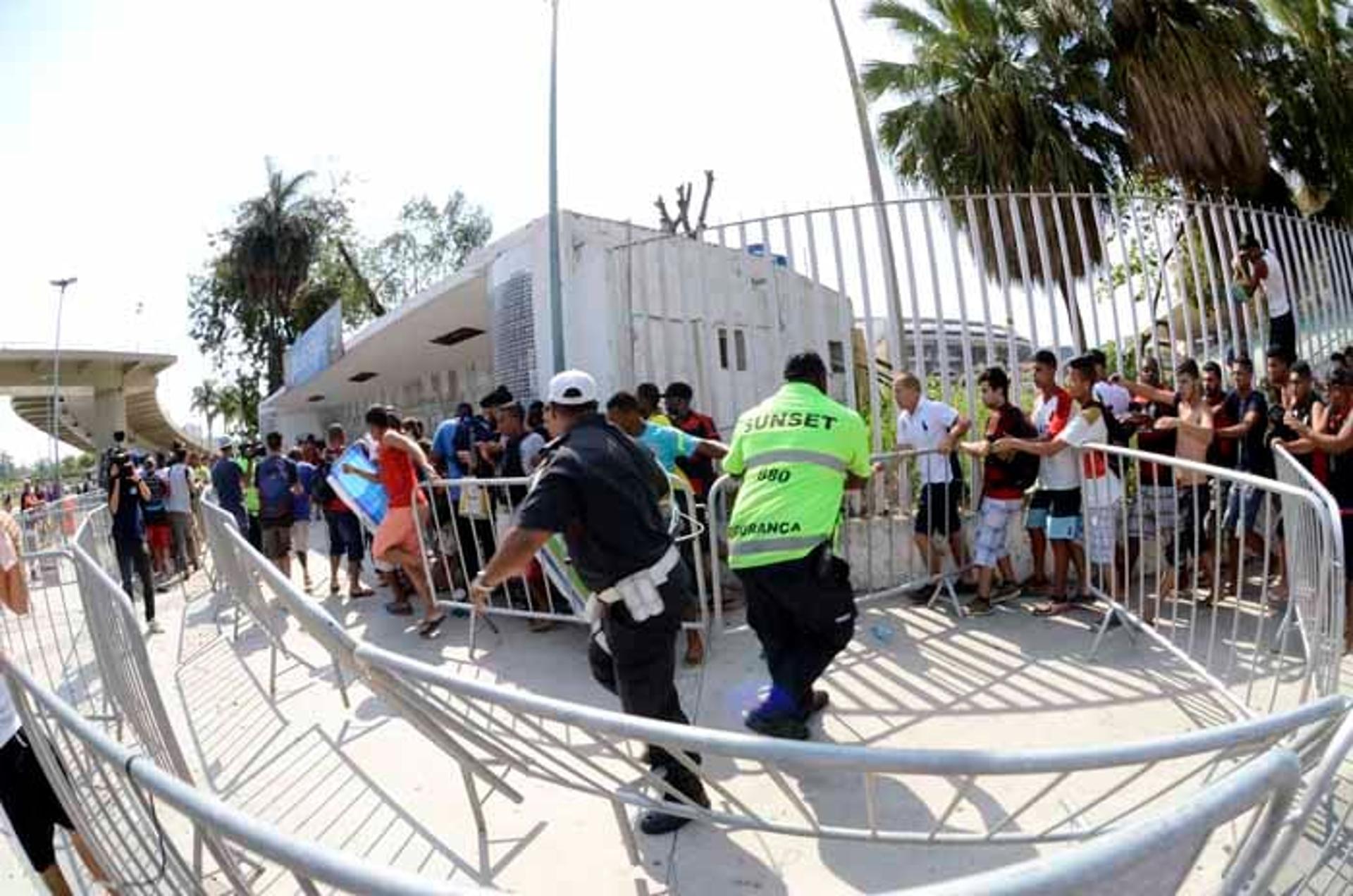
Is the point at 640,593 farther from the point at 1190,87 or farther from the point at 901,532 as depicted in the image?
the point at 1190,87

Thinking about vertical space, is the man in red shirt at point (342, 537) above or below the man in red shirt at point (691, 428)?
below

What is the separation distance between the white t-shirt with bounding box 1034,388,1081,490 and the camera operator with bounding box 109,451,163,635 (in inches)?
284

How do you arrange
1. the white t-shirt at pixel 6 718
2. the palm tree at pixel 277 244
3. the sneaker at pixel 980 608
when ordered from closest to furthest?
1. the white t-shirt at pixel 6 718
2. the sneaker at pixel 980 608
3. the palm tree at pixel 277 244

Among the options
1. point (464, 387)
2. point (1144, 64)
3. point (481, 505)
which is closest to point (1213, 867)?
point (481, 505)

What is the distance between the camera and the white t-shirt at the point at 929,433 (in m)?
5.42

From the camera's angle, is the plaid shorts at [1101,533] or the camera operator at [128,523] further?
the camera operator at [128,523]

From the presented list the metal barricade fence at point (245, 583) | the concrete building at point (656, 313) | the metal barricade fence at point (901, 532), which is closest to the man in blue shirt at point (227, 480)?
the metal barricade fence at point (245, 583)

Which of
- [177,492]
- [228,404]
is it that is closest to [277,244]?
[228,404]

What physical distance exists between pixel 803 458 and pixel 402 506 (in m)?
3.66

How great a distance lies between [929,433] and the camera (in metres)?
5.50

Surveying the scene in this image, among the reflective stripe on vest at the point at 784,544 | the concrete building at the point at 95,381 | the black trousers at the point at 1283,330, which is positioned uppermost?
the concrete building at the point at 95,381

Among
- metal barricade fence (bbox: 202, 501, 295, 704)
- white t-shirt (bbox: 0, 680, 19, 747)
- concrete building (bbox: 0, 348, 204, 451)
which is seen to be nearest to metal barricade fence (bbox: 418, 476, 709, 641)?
metal barricade fence (bbox: 202, 501, 295, 704)

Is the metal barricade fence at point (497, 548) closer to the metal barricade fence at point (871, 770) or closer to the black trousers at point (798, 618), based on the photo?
the black trousers at point (798, 618)

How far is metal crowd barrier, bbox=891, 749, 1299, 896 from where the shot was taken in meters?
0.86
